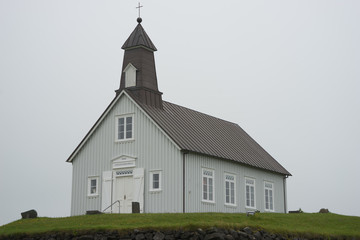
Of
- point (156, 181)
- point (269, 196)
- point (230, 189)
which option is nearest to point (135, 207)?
point (156, 181)

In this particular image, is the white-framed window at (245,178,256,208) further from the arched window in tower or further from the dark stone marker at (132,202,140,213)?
the dark stone marker at (132,202,140,213)

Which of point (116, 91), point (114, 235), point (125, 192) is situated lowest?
point (114, 235)

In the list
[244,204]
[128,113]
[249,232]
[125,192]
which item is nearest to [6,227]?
[125,192]

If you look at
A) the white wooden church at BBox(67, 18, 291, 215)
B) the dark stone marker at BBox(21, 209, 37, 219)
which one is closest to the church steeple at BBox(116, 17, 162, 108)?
the white wooden church at BBox(67, 18, 291, 215)

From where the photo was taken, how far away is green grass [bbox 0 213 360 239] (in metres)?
29.0

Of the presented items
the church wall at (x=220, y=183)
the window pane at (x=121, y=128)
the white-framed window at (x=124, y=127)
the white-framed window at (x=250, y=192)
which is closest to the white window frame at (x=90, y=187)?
the white-framed window at (x=124, y=127)

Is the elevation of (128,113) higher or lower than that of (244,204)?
higher

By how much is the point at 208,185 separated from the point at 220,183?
1.52 m

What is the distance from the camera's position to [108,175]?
39938 mm

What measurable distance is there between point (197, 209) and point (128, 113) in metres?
7.31

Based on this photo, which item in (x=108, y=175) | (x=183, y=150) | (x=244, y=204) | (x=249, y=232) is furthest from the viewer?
(x=244, y=204)

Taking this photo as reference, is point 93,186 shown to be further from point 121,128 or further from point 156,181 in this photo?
point 156,181

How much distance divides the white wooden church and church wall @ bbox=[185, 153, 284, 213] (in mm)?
58

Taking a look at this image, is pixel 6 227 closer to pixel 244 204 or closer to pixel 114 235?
pixel 114 235
